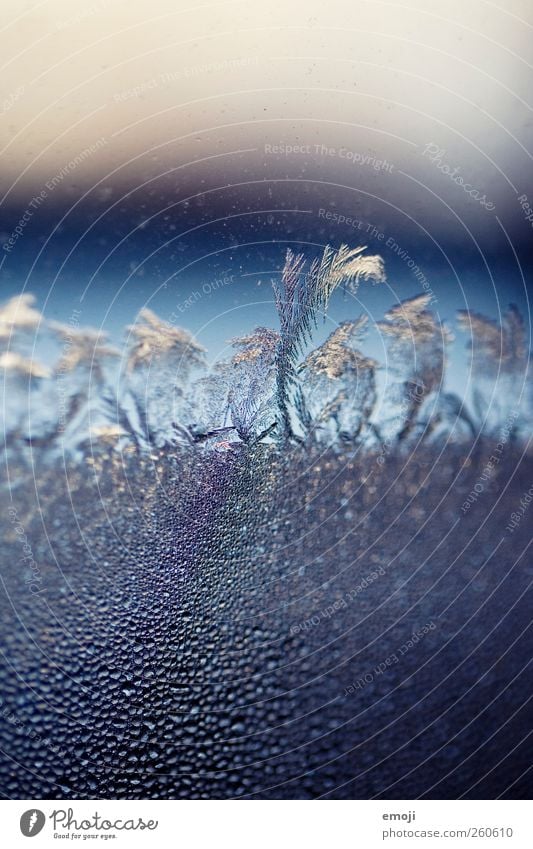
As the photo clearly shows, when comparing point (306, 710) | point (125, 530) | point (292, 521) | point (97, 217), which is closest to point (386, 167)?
point (97, 217)

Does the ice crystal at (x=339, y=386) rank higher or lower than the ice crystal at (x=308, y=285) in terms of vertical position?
lower

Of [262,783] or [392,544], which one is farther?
[392,544]

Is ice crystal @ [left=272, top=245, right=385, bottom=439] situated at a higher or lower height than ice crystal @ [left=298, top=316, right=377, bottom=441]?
higher

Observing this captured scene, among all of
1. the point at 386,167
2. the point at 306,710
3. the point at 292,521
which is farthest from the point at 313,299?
the point at 306,710

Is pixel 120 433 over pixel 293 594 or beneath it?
over

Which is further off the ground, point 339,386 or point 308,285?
point 308,285
